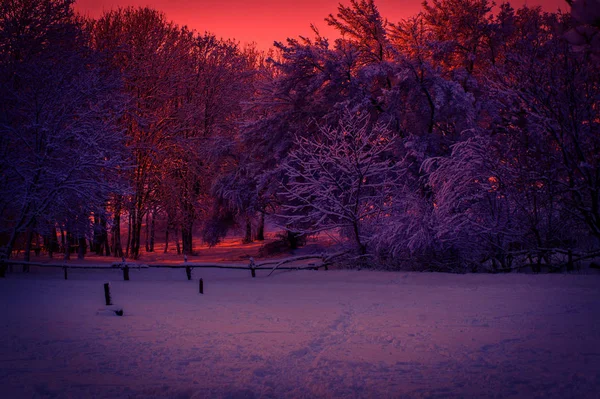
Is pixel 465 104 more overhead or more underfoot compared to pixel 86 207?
more overhead

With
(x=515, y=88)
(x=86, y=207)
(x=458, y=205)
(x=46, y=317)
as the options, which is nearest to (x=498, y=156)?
(x=458, y=205)

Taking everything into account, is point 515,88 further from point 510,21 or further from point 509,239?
point 510,21

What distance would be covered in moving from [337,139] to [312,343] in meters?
14.4

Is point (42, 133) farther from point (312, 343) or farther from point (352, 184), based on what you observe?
point (312, 343)

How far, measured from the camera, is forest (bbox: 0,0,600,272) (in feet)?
46.6

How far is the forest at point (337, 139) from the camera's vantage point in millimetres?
14211

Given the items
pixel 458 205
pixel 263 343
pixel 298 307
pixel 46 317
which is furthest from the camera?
pixel 458 205

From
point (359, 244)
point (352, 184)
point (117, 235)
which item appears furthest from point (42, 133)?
point (359, 244)

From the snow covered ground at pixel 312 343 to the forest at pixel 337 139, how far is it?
2464 millimetres

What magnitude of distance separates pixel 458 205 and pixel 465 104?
229 inches

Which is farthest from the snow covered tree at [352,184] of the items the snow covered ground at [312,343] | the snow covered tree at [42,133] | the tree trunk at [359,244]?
the snow covered tree at [42,133]

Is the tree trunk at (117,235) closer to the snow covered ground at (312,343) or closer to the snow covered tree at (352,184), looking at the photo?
the snow covered tree at (352,184)

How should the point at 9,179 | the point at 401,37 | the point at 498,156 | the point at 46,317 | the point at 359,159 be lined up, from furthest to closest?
the point at 401,37, the point at 359,159, the point at 9,179, the point at 498,156, the point at 46,317

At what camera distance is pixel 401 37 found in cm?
2381
